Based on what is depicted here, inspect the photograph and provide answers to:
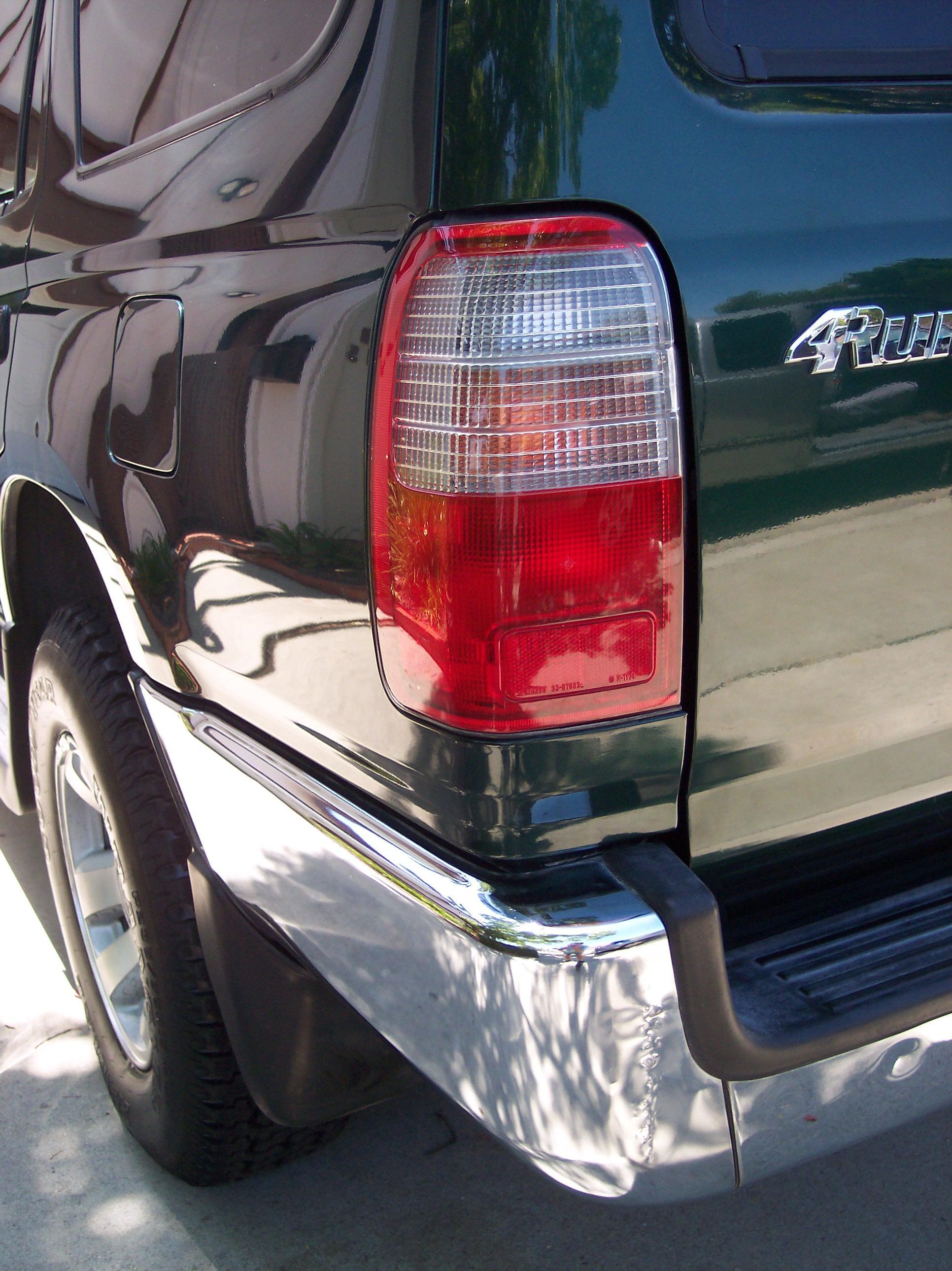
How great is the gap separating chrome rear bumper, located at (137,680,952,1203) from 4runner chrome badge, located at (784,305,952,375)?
58 centimetres

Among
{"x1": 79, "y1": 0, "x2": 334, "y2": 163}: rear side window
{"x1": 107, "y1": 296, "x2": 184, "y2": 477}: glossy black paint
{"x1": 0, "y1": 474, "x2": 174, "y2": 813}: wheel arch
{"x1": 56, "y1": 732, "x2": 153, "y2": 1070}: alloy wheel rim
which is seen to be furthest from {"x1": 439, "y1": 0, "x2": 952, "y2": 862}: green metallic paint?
{"x1": 56, "y1": 732, "x2": 153, "y2": 1070}: alloy wheel rim

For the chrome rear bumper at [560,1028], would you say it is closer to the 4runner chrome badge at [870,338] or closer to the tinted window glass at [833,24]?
the 4runner chrome badge at [870,338]

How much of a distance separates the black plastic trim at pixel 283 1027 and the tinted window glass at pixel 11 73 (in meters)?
1.50

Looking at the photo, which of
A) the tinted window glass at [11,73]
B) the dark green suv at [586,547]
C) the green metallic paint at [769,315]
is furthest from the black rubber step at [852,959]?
the tinted window glass at [11,73]

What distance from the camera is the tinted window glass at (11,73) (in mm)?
2184

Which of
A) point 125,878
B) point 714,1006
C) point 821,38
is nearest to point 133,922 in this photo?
point 125,878

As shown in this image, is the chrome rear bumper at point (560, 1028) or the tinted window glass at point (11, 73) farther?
the tinted window glass at point (11, 73)

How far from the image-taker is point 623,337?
1.10 meters

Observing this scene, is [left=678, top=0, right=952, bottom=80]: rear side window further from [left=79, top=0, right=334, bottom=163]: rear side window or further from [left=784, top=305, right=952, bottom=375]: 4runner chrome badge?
[left=79, top=0, right=334, bottom=163]: rear side window

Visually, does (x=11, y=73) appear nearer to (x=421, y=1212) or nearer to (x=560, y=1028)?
(x=560, y=1028)

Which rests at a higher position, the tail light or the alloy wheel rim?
the tail light

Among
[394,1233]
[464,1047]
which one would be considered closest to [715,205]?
[464,1047]

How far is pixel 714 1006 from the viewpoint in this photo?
1.14 m

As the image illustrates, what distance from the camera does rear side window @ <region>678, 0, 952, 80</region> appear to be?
3.88 feet
